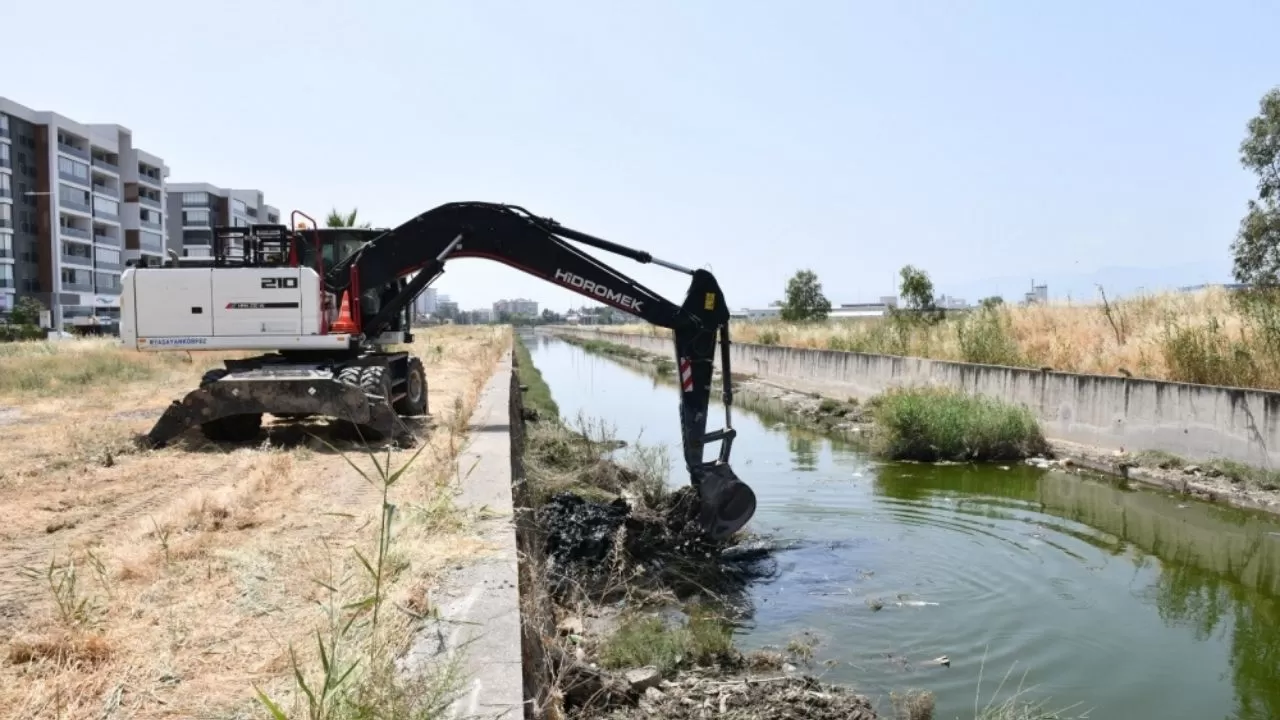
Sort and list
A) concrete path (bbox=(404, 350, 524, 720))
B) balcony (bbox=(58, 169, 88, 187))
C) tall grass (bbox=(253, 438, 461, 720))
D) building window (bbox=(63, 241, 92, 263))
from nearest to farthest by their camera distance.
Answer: tall grass (bbox=(253, 438, 461, 720)) < concrete path (bbox=(404, 350, 524, 720)) < balcony (bbox=(58, 169, 88, 187)) < building window (bbox=(63, 241, 92, 263))

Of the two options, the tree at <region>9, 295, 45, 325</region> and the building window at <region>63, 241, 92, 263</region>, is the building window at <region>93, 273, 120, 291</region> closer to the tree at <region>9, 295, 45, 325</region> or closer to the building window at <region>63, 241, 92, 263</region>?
the building window at <region>63, 241, 92, 263</region>

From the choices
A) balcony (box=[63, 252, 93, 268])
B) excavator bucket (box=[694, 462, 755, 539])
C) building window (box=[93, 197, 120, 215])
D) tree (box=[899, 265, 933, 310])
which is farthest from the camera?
building window (box=[93, 197, 120, 215])

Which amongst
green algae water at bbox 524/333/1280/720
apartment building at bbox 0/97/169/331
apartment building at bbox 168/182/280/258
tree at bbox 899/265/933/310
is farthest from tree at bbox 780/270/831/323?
apartment building at bbox 168/182/280/258

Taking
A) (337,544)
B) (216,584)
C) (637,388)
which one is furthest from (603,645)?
(637,388)

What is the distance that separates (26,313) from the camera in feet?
197

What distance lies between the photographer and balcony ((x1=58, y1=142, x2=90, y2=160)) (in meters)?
72.2

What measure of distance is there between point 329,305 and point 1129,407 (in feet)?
41.8

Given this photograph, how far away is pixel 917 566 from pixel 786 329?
112ft

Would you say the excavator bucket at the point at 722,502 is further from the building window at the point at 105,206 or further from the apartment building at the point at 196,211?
the apartment building at the point at 196,211

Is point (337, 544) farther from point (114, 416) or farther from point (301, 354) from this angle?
point (114, 416)

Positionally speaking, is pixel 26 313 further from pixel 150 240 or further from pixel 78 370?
pixel 78 370

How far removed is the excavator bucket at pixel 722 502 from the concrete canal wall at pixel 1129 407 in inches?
316

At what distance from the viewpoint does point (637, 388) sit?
39.5m

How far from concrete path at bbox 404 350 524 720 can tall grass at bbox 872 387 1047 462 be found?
1117 centimetres
